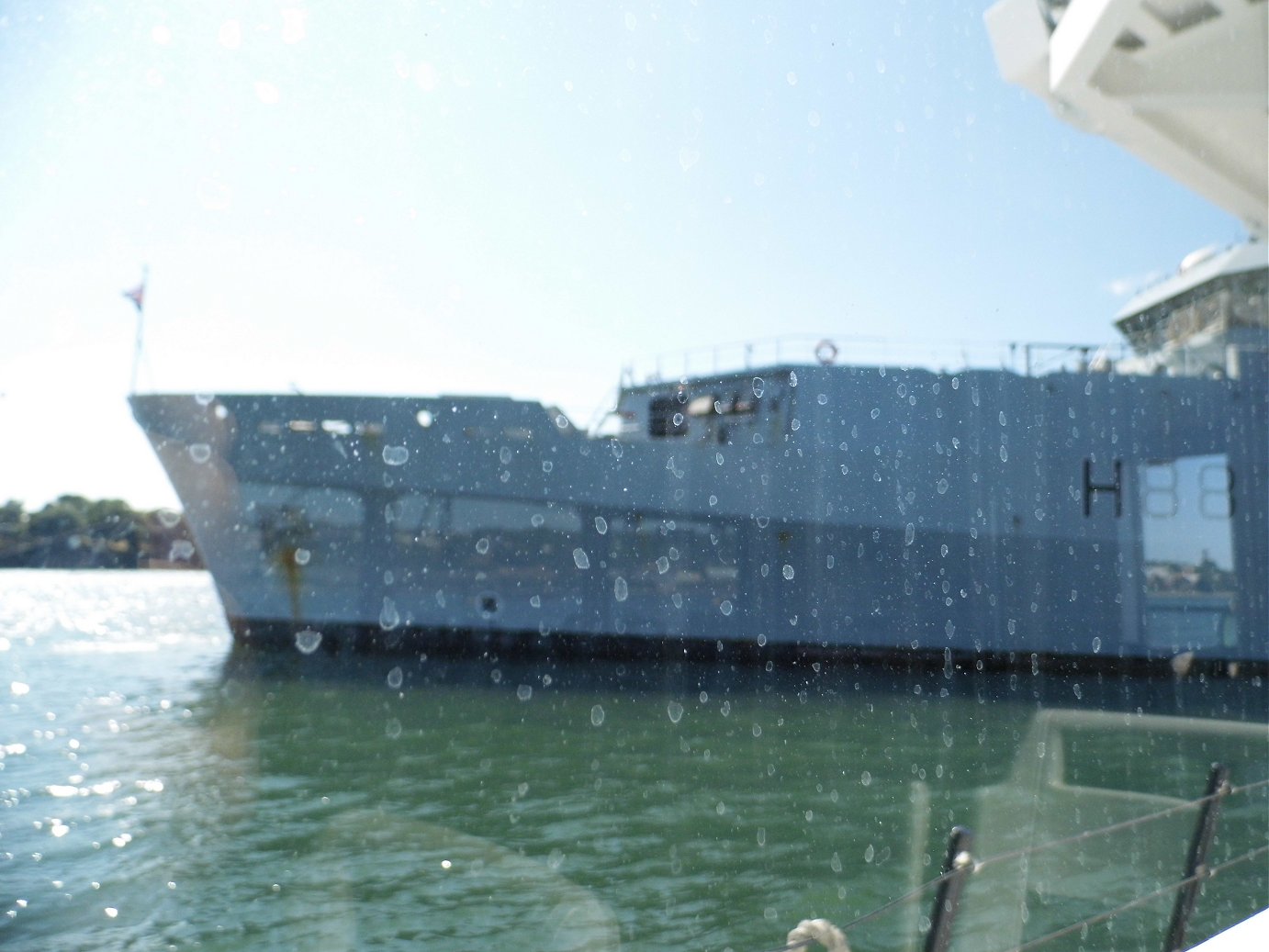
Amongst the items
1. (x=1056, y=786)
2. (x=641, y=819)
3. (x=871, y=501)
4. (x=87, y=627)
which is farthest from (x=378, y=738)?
(x=87, y=627)

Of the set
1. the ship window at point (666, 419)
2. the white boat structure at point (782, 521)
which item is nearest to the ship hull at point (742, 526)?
the white boat structure at point (782, 521)

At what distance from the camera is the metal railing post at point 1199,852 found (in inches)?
95.0

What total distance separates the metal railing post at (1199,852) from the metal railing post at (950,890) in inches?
41.8

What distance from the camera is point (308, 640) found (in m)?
13.1

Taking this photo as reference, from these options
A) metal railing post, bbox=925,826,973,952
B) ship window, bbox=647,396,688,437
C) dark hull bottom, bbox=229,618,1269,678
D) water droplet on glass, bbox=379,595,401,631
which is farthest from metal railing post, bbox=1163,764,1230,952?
ship window, bbox=647,396,688,437

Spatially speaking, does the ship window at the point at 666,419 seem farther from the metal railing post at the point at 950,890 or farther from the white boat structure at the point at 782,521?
the metal railing post at the point at 950,890

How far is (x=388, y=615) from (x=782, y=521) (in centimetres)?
548

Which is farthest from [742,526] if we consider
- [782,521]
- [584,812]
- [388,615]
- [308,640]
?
[584,812]

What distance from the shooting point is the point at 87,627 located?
26.7 meters

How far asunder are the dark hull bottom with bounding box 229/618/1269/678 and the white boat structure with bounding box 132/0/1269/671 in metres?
0.04

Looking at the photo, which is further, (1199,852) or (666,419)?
(666,419)

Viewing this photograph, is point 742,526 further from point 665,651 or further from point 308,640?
point 308,640

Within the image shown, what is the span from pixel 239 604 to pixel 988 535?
405 inches

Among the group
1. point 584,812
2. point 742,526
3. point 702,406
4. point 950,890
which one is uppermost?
point 702,406
